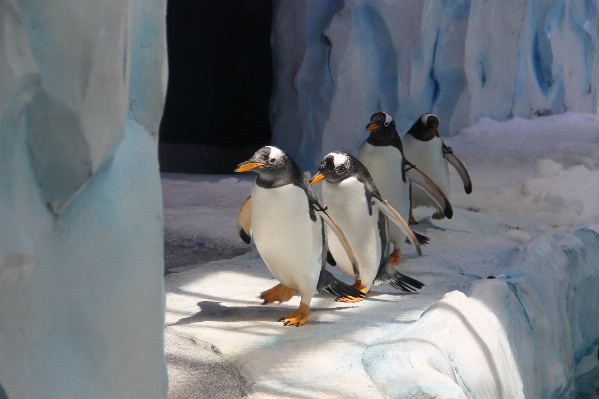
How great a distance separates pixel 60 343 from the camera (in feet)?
3.56

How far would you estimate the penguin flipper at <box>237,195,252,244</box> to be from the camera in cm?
262

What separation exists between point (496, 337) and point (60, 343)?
5.10ft

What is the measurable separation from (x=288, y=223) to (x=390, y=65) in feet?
15.3

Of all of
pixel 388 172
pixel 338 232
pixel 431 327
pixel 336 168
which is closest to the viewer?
pixel 431 327

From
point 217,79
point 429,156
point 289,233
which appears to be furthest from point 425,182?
point 217,79

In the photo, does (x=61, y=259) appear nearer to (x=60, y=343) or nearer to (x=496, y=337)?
(x=60, y=343)

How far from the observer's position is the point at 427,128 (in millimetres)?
4043

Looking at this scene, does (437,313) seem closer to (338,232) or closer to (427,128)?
(338,232)

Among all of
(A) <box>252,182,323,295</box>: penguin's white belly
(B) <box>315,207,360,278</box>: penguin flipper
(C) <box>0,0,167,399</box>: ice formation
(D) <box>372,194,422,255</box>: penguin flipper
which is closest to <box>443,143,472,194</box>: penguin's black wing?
(D) <box>372,194,422,255</box>: penguin flipper

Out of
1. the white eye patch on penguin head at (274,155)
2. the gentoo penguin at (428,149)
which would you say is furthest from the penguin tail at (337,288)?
the gentoo penguin at (428,149)

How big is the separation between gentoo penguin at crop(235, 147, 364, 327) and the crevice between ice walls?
426 millimetres

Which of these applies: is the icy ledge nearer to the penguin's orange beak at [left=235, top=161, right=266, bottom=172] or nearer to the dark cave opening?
the penguin's orange beak at [left=235, top=161, right=266, bottom=172]

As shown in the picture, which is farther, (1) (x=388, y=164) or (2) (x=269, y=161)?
(1) (x=388, y=164)

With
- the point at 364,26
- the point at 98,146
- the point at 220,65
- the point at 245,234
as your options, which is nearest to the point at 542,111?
the point at 364,26
